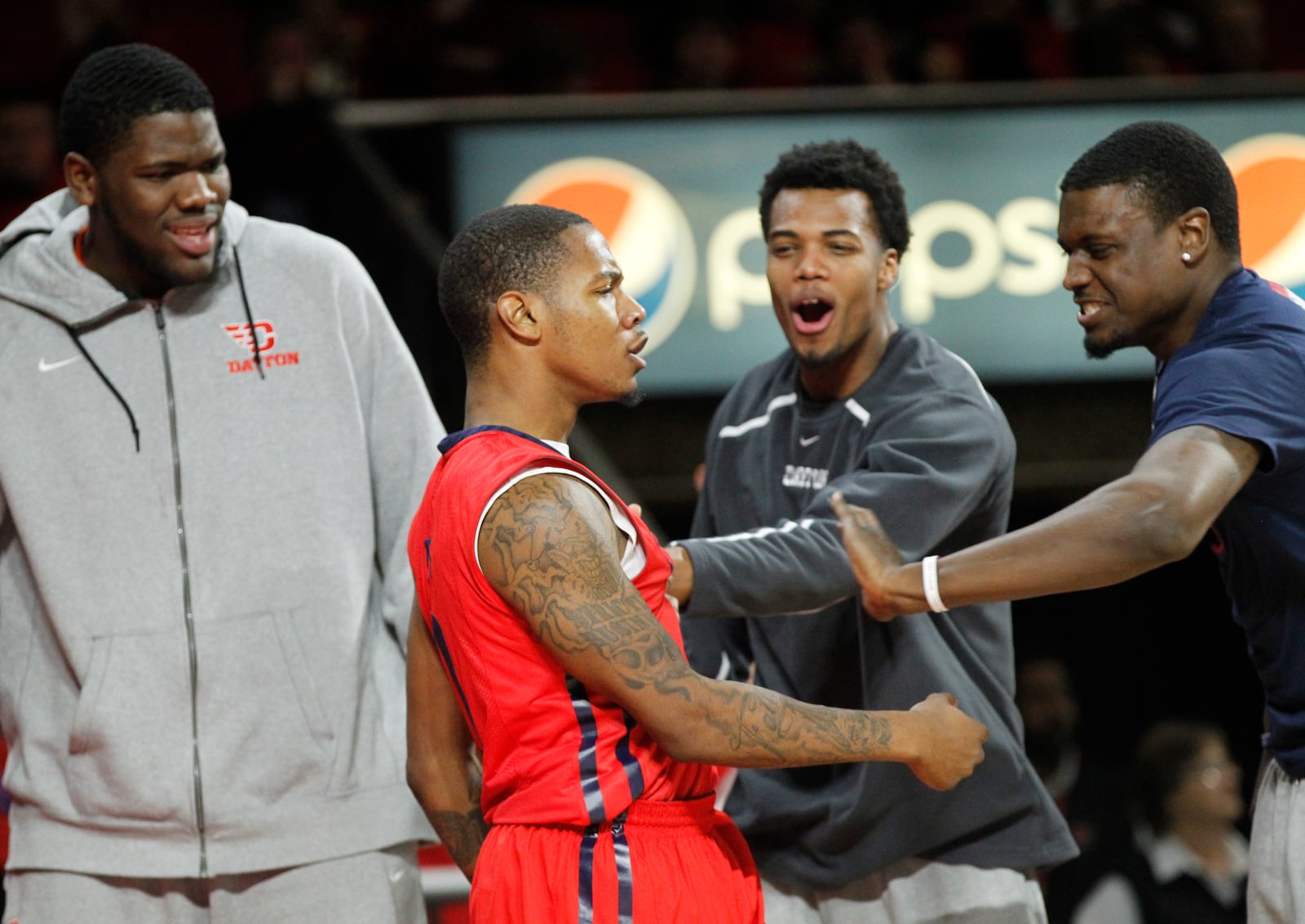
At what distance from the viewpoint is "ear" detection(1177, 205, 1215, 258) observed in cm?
279

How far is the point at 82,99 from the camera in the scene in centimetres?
303

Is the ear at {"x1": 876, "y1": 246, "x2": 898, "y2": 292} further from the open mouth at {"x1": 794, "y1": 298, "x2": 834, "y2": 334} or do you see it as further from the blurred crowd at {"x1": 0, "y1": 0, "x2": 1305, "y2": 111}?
the blurred crowd at {"x1": 0, "y1": 0, "x2": 1305, "y2": 111}

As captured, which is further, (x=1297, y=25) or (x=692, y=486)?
(x=1297, y=25)

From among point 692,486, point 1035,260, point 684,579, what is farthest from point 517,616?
point 1035,260

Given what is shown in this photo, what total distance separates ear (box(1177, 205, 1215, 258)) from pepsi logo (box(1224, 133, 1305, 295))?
14.4 ft

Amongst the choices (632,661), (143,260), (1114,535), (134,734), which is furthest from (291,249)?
(1114,535)

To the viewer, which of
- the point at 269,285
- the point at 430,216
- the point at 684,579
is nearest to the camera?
the point at 684,579

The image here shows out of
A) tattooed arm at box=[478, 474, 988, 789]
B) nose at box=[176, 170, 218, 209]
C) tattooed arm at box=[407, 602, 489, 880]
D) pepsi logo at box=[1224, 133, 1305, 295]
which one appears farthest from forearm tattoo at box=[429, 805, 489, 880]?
pepsi logo at box=[1224, 133, 1305, 295]

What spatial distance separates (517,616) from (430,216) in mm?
4511

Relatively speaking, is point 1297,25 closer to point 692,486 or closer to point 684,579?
point 692,486

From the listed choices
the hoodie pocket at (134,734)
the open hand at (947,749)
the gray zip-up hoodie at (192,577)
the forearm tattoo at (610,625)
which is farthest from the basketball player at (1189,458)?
the hoodie pocket at (134,734)

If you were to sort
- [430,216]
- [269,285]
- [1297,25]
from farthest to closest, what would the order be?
[1297,25]
[430,216]
[269,285]

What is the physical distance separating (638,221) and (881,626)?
3965 millimetres

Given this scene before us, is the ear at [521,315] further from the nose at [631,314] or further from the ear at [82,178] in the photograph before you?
the ear at [82,178]
